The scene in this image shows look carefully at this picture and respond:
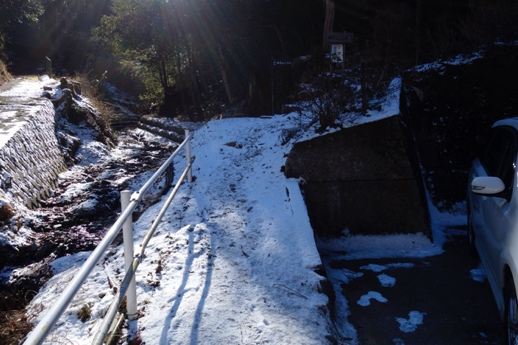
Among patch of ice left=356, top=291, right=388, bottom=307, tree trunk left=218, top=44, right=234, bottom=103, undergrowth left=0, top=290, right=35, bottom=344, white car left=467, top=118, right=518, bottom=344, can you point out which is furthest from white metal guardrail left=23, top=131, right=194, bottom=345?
tree trunk left=218, top=44, right=234, bottom=103

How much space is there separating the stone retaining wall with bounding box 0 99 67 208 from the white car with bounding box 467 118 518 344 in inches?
265

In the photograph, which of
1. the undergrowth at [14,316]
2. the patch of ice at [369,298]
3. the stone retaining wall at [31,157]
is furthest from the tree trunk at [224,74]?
the patch of ice at [369,298]

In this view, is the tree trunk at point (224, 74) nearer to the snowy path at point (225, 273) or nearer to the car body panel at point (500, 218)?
the snowy path at point (225, 273)

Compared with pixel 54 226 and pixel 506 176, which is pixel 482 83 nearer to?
pixel 506 176

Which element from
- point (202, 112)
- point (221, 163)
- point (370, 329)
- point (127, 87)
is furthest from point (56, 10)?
point (370, 329)

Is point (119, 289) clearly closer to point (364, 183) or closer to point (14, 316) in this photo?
point (14, 316)

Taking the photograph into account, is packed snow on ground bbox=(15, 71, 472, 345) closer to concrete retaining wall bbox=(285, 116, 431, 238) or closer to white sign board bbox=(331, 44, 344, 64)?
concrete retaining wall bbox=(285, 116, 431, 238)

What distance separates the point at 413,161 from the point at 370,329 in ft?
10.9

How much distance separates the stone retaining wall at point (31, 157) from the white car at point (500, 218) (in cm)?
674

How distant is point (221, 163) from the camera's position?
8414 mm

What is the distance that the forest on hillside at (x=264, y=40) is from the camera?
10.3 meters

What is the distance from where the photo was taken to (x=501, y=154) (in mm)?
4777

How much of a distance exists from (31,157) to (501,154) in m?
8.11

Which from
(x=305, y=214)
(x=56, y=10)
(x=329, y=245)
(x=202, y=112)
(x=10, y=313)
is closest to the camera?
(x=10, y=313)
